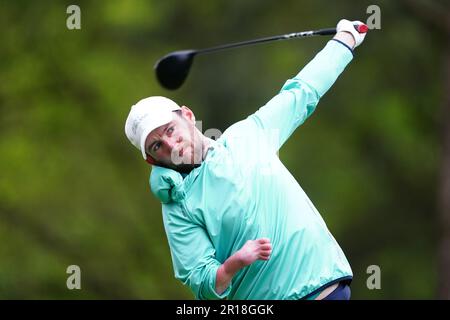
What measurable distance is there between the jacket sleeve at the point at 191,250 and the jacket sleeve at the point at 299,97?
0.55 meters

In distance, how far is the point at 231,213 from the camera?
4.64 m

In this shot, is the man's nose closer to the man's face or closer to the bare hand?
the man's face

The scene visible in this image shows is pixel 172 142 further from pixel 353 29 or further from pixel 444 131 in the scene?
pixel 444 131

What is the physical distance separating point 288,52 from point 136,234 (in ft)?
11.5

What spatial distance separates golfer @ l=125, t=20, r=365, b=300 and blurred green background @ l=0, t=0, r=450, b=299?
8498 mm

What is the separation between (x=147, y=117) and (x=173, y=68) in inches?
53.0

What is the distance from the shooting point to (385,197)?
Answer: 1598 centimetres

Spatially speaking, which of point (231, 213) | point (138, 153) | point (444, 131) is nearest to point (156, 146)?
point (231, 213)

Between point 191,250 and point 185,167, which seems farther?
point 185,167

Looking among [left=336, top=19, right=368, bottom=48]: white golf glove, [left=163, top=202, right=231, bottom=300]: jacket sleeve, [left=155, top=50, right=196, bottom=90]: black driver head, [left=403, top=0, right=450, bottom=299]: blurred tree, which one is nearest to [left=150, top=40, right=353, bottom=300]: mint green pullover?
[left=163, top=202, right=231, bottom=300]: jacket sleeve

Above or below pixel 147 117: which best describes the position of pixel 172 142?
below
